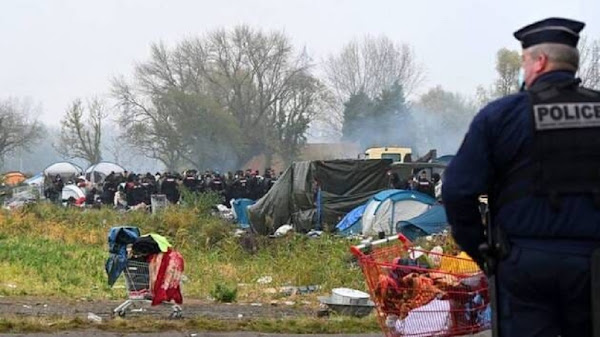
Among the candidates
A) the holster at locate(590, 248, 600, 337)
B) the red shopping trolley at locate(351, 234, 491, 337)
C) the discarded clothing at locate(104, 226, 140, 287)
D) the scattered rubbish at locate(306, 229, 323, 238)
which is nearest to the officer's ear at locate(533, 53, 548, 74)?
the holster at locate(590, 248, 600, 337)

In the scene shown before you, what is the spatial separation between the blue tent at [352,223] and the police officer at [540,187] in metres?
17.8

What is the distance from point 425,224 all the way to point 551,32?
16.1m

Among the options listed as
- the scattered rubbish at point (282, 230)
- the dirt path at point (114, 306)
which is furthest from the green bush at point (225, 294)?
the scattered rubbish at point (282, 230)

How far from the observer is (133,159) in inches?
3290

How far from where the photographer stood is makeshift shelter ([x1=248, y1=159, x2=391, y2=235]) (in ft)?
76.6

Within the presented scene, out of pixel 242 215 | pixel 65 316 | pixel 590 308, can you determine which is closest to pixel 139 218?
pixel 242 215

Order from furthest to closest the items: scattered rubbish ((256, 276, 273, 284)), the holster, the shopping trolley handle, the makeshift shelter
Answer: the makeshift shelter
scattered rubbish ((256, 276, 273, 284))
the shopping trolley handle
the holster

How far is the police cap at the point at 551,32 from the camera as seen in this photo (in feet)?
→ 11.5

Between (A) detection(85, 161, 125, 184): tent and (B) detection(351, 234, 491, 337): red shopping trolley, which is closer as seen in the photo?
(B) detection(351, 234, 491, 337): red shopping trolley

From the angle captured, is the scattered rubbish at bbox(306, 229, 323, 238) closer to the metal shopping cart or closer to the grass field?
the grass field

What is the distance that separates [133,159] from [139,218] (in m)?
62.5

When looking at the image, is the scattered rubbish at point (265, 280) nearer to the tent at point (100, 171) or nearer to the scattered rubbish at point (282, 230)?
the scattered rubbish at point (282, 230)

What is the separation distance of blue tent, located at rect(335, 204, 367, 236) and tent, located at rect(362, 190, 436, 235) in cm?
36

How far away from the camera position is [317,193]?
77.8 ft
